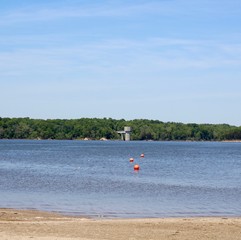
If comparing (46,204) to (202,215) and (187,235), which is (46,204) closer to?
(202,215)

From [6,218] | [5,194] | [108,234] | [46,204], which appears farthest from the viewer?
[5,194]

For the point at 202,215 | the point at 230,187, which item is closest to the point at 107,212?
the point at 202,215

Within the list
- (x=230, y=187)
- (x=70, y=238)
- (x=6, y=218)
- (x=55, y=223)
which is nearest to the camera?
(x=70, y=238)

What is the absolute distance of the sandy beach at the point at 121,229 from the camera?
19.3 m

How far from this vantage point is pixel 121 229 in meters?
21.1

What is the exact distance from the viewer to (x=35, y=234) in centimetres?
1922

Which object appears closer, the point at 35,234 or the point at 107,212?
the point at 35,234

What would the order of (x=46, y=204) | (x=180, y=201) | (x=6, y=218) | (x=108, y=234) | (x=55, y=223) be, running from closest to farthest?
(x=108, y=234), (x=55, y=223), (x=6, y=218), (x=46, y=204), (x=180, y=201)

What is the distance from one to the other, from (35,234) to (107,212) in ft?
30.2

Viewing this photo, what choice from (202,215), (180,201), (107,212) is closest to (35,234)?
(107,212)

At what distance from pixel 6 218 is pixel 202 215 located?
358 inches

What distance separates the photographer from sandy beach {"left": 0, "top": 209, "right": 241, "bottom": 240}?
19.3m

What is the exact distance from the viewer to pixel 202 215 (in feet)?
92.0

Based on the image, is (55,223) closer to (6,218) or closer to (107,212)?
(6,218)
